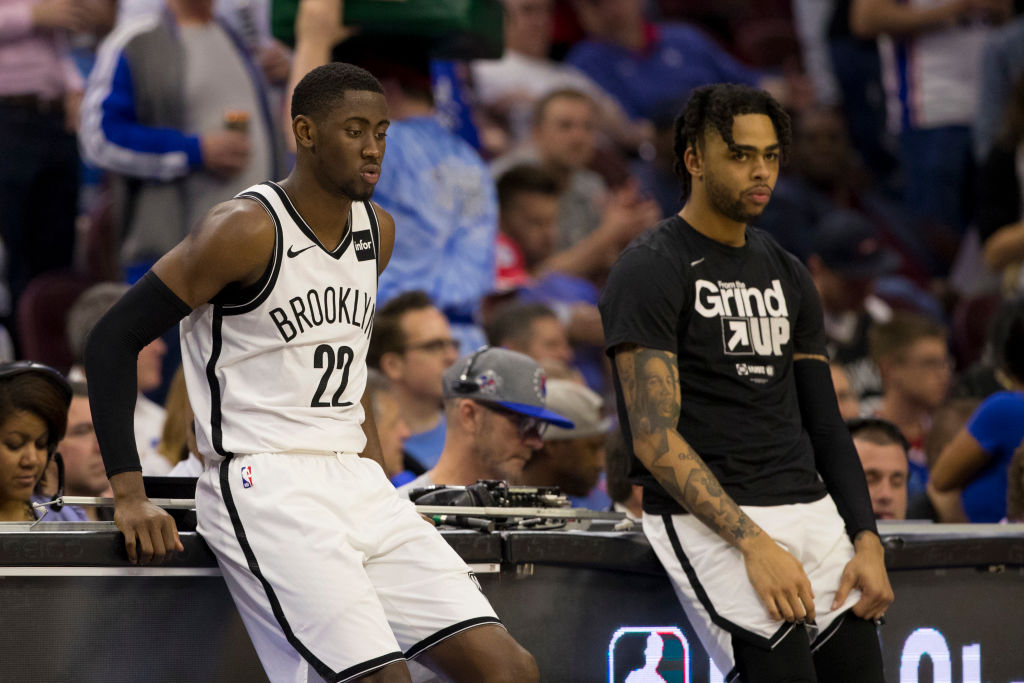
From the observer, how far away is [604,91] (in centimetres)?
930

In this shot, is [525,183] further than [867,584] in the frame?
Yes

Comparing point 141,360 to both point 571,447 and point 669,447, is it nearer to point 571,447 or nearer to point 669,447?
point 571,447

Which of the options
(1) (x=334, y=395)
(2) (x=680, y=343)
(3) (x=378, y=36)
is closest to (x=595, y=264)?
(3) (x=378, y=36)

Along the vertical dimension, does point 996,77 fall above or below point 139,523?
above

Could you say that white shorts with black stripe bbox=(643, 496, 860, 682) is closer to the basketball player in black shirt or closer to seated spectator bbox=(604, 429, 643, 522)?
the basketball player in black shirt

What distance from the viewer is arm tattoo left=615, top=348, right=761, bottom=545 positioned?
11.1ft

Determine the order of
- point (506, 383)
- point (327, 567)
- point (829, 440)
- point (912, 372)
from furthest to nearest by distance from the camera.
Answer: point (912, 372) < point (506, 383) < point (829, 440) < point (327, 567)

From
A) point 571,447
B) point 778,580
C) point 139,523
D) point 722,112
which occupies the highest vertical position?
point 722,112

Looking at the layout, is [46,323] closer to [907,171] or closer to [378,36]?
[378,36]

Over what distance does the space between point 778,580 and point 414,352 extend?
8.24 ft

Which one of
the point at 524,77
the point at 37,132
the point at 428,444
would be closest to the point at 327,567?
the point at 428,444

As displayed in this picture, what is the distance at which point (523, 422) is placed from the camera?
14.4 ft

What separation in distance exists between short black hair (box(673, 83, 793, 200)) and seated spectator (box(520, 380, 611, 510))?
4.53 ft

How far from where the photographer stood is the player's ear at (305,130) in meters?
3.25
